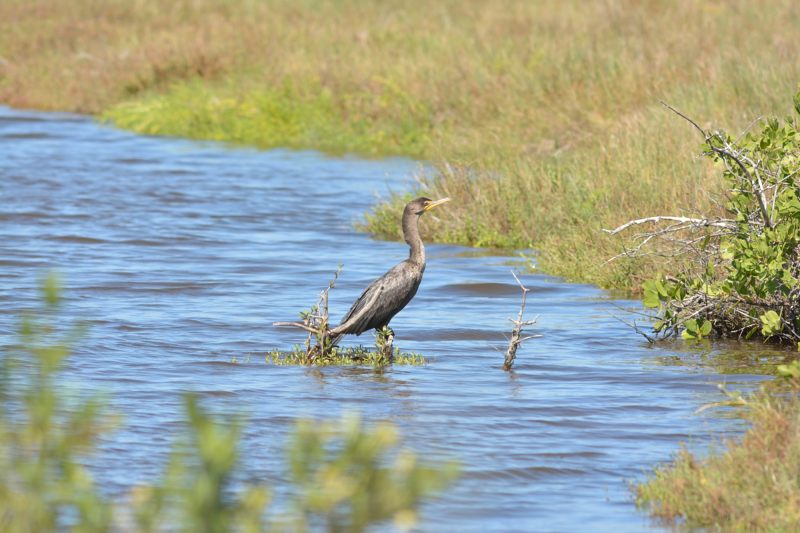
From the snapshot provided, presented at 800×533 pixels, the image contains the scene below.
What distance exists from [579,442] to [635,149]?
7563mm

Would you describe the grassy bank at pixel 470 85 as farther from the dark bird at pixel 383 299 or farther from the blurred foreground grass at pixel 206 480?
the blurred foreground grass at pixel 206 480

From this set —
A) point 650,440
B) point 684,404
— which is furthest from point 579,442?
point 684,404

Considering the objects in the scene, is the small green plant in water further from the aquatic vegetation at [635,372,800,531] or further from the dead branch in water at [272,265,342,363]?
the aquatic vegetation at [635,372,800,531]

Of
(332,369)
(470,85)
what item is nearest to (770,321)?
(332,369)

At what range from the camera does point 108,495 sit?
6.76m

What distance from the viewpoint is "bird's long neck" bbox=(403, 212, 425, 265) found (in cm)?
1020

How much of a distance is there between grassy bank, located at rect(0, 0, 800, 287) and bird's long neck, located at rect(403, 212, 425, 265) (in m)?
2.78

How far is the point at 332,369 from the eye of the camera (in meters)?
10.0

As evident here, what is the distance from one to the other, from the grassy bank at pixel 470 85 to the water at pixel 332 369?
0.93 metres

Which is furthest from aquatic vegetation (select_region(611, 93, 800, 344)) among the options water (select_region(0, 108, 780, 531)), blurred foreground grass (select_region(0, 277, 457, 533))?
blurred foreground grass (select_region(0, 277, 457, 533))

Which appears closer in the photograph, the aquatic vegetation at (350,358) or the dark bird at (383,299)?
the dark bird at (383,299)

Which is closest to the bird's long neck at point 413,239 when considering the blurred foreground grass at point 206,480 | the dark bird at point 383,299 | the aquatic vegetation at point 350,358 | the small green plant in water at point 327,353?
the dark bird at point 383,299

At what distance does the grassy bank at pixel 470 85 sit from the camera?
1495 centimetres

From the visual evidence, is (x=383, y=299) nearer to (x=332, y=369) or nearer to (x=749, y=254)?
(x=332, y=369)
